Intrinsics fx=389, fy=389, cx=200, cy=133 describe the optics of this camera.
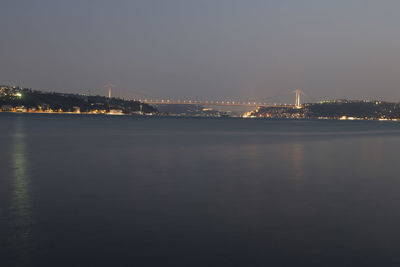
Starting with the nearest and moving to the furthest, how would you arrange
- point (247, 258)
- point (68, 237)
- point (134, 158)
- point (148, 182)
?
point (247, 258) < point (68, 237) < point (148, 182) < point (134, 158)

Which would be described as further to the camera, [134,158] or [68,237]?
[134,158]

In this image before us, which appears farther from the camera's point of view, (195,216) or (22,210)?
(22,210)

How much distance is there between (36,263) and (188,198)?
455 centimetres

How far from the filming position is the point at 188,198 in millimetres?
9047

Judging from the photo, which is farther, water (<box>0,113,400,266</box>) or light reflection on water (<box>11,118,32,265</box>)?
light reflection on water (<box>11,118,32,265</box>)

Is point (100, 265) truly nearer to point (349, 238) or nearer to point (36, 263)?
point (36, 263)

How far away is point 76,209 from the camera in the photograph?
7.63m

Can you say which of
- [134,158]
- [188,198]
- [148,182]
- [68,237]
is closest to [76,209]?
[68,237]

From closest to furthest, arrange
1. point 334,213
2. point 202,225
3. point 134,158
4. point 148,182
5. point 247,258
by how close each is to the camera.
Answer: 1. point 247,258
2. point 202,225
3. point 334,213
4. point 148,182
5. point 134,158

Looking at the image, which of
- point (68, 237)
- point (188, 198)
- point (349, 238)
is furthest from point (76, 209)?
point (349, 238)

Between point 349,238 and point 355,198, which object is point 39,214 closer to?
point 349,238

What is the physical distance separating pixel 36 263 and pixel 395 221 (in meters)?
6.10

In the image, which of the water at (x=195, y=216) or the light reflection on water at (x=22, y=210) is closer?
the water at (x=195, y=216)

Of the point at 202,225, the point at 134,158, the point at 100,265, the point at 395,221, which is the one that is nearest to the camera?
the point at 100,265
